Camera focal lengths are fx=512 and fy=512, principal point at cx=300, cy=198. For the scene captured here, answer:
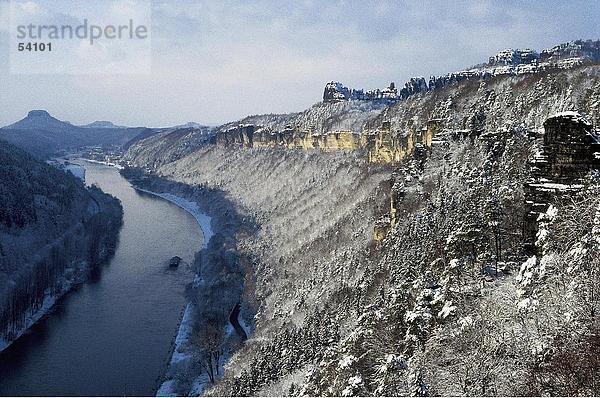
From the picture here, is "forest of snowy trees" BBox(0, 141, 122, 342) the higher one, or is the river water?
"forest of snowy trees" BBox(0, 141, 122, 342)

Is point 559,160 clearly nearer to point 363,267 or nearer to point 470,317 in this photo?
point 470,317

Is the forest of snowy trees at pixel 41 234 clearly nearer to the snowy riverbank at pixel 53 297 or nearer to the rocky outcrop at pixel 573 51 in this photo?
the snowy riverbank at pixel 53 297

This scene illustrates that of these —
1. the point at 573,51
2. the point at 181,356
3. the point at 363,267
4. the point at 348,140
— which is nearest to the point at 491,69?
the point at 573,51

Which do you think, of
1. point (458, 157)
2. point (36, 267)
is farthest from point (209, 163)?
point (458, 157)

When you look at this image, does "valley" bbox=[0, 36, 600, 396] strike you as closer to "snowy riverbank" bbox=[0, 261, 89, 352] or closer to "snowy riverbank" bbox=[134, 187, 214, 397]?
"snowy riverbank" bbox=[134, 187, 214, 397]

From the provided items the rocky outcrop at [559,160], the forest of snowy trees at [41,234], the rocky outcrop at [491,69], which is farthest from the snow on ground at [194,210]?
the rocky outcrop at [559,160]

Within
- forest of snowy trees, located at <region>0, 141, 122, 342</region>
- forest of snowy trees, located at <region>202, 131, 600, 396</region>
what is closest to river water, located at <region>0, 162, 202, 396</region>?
forest of snowy trees, located at <region>0, 141, 122, 342</region>
